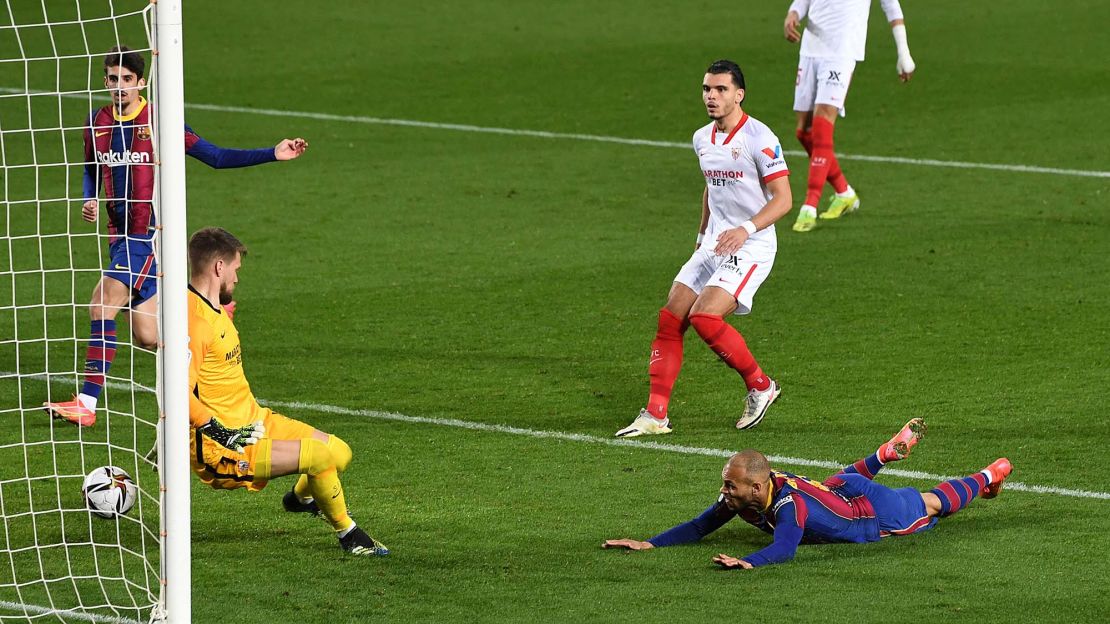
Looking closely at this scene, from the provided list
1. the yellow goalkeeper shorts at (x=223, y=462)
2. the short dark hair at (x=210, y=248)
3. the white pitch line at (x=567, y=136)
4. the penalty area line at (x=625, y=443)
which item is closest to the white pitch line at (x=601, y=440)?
the penalty area line at (x=625, y=443)

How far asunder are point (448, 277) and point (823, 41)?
3.49 meters

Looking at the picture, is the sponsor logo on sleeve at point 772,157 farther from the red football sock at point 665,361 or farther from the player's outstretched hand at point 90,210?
the player's outstretched hand at point 90,210

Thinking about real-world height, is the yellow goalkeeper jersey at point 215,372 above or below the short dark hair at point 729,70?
below

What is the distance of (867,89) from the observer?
20312mm

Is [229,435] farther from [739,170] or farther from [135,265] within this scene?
[739,170]

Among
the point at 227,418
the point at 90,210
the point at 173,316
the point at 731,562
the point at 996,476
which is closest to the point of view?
the point at 173,316

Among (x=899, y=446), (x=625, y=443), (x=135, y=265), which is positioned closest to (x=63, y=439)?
(x=135, y=265)

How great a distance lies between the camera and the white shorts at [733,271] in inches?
354

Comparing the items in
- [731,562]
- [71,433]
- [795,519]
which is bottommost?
[71,433]

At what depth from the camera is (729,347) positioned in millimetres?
8953

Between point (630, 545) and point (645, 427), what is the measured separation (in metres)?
1.91

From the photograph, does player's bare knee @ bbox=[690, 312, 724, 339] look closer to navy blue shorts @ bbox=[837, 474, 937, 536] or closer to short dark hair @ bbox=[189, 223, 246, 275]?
navy blue shorts @ bbox=[837, 474, 937, 536]

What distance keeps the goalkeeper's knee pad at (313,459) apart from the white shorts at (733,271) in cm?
281

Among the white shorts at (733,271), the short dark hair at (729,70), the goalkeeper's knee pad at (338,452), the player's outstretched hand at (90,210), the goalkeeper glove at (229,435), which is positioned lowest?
the goalkeeper's knee pad at (338,452)
